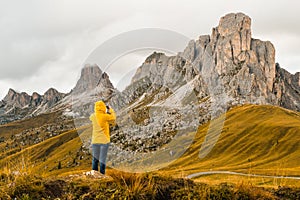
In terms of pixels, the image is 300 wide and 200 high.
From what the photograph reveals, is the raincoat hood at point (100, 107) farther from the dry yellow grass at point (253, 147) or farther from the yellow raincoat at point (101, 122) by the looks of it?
the dry yellow grass at point (253, 147)

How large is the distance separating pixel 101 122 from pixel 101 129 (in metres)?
0.40

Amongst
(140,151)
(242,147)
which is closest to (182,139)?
(140,151)

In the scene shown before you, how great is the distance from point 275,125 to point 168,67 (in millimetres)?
143876

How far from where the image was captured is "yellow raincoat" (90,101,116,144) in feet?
41.4

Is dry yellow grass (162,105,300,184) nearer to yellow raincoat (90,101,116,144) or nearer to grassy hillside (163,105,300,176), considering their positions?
grassy hillside (163,105,300,176)

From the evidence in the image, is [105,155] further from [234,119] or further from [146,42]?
[234,119]

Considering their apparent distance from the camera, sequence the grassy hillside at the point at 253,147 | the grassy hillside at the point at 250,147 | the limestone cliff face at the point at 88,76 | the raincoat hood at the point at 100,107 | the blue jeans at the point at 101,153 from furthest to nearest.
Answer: the grassy hillside at the point at 253,147 < the grassy hillside at the point at 250,147 < the blue jeans at the point at 101,153 < the raincoat hood at the point at 100,107 < the limestone cliff face at the point at 88,76

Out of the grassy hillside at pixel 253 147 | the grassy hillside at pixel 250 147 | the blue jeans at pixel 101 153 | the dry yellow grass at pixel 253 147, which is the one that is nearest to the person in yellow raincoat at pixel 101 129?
the blue jeans at pixel 101 153

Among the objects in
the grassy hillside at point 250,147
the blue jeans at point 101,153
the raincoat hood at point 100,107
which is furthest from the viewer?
the grassy hillside at point 250,147

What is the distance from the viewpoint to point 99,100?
12750mm

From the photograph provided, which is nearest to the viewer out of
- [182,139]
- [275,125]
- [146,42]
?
[182,139]

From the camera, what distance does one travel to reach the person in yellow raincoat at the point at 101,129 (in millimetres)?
12637

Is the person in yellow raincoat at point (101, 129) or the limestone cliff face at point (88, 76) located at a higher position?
the limestone cliff face at point (88, 76)

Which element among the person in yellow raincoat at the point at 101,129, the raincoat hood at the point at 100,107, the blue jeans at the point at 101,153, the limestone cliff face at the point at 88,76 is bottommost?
the blue jeans at the point at 101,153
